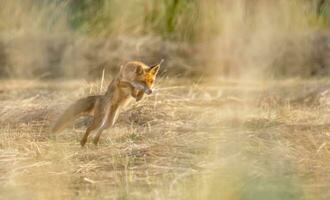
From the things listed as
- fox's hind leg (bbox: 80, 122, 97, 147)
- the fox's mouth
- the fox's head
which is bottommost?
fox's hind leg (bbox: 80, 122, 97, 147)

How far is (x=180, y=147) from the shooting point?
8867mm

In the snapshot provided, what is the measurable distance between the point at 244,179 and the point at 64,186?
125 cm

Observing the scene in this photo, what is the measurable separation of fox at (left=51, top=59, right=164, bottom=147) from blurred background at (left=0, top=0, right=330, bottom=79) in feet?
12.3

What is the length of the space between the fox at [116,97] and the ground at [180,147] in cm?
22

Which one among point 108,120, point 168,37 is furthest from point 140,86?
point 168,37

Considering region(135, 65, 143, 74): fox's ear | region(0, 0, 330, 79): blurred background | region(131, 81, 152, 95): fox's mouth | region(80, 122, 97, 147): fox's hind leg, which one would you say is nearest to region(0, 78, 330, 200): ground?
region(80, 122, 97, 147): fox's hind leg

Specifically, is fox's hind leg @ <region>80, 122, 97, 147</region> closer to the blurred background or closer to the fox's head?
the fox's head

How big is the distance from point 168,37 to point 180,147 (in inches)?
175

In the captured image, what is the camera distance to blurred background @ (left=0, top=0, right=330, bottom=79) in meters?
12.8

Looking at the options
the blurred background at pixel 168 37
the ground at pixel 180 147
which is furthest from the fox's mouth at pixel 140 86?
the blurred background at pixel 168 37

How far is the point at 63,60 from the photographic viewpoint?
42.6 feet

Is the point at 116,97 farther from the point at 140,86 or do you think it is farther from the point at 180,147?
the point at 180,147

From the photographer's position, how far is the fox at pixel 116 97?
28.3 ft

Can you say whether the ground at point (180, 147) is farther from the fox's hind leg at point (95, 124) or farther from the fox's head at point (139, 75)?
the fox's head at point (139, 75)
